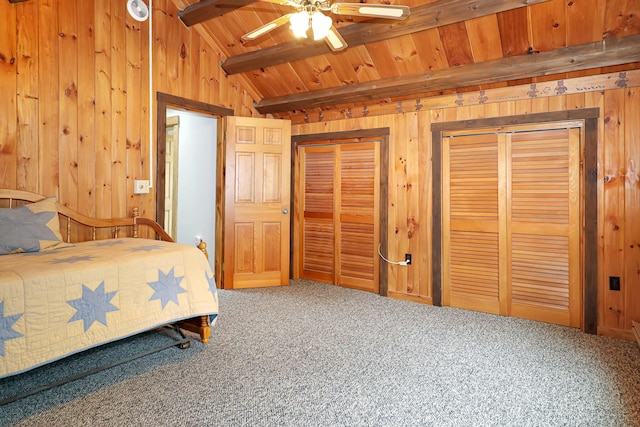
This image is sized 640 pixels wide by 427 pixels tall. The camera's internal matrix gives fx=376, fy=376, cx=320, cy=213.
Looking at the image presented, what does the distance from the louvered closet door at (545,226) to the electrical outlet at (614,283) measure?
0.70ft

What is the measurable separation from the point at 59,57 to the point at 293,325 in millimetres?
2787

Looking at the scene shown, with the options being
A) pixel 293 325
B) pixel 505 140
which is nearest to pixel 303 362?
pixel 293 325

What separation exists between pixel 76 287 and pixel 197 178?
284cm

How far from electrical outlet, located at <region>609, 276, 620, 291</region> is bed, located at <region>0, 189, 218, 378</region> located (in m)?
2.99

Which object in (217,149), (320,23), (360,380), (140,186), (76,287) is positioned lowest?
(360,380)

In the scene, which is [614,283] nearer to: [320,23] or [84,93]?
[320,23]

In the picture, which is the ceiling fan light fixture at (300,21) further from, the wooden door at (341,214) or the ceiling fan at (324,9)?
the wooden door at (341,214)

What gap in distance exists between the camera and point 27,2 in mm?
2773

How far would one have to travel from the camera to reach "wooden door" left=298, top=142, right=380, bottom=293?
4156mm

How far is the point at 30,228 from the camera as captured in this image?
239 centimetres

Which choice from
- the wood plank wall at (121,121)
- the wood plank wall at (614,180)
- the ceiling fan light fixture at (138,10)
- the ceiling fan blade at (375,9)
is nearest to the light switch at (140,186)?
the wood plank wall at (121,121)

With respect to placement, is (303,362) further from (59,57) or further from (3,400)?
(59,57)

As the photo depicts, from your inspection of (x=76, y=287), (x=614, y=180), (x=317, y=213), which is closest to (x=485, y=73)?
(x=614, y=180)

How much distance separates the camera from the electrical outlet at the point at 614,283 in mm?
2895
